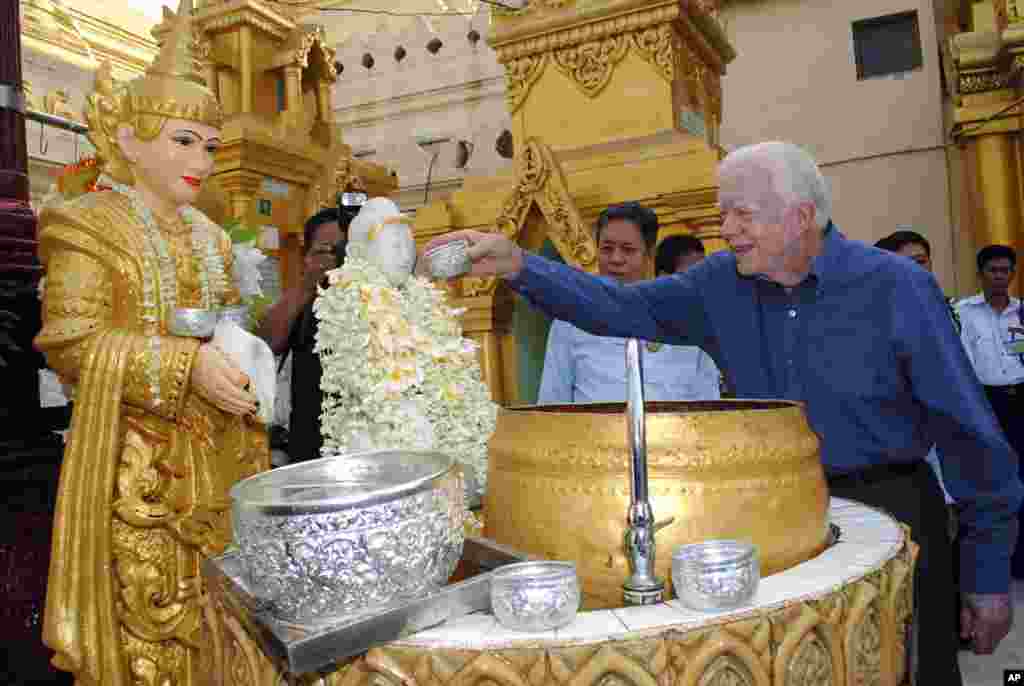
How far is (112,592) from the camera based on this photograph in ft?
6.57

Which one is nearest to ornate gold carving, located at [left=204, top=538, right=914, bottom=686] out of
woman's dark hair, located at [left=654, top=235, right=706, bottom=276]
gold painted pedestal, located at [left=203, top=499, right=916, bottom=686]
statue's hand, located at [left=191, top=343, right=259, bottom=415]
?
gold painted pedestal, located at [left=203, top=499, right=916, bottom=686]

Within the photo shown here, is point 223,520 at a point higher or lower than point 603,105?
lower

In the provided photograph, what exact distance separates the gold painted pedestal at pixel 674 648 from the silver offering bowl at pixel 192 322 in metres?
1.14

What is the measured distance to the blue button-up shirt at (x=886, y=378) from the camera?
1.43 m

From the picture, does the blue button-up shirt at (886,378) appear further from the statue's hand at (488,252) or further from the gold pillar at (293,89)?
the gold pillar at (293,89)

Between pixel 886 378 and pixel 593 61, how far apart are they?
295cm

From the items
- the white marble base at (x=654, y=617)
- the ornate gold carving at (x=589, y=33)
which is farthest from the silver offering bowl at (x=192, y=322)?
the ornate gold carving at (x=589, y=33)

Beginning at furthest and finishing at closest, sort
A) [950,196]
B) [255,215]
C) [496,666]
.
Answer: [950,196] → [255,215] → [496,666]

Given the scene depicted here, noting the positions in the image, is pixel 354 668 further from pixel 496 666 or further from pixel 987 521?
pixel 987 521

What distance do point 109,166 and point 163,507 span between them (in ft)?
3.11

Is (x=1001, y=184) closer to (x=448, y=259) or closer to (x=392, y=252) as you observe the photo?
(x=392, y=252)

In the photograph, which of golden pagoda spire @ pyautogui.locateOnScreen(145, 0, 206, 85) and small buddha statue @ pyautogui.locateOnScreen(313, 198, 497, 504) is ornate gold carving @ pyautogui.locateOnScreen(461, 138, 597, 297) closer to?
golden pagoda spire @ pyautogui.locateOnScreen(145, 0, 206, 85)

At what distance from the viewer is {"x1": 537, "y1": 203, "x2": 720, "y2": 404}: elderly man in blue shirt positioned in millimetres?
2816

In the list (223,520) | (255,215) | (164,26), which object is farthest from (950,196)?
(223,520)
